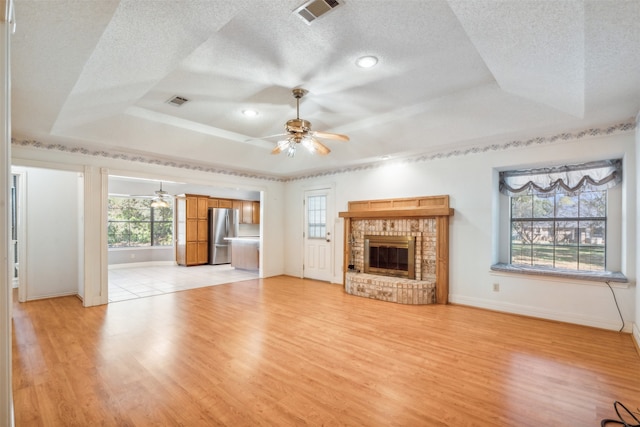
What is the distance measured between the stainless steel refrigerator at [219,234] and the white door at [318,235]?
3.48 meters

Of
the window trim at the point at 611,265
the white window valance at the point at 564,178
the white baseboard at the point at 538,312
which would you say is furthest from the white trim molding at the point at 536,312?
the white window valance at the point at 564,178

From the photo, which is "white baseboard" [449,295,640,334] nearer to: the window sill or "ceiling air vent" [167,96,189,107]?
the window sill

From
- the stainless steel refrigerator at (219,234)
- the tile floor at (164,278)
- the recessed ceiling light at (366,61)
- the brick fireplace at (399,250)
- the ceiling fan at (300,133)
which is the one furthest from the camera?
the stainless steel refrigerator at (219,234)

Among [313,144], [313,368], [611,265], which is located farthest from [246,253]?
[611,265]

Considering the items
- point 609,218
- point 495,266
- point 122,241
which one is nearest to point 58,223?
point 122,241

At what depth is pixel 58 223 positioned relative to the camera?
5.31 metres

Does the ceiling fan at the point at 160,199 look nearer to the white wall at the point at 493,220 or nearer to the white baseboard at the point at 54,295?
the white baseboard at the point at 54,295

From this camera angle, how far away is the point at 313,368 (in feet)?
8.91

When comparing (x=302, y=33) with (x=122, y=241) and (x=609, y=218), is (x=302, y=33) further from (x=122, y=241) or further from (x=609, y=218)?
(x=122, y=241)

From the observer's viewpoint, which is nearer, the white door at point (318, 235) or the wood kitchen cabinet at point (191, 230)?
the white door at point (318, 235)

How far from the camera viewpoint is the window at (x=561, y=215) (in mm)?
4117

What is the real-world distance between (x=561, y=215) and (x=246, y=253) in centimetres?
667

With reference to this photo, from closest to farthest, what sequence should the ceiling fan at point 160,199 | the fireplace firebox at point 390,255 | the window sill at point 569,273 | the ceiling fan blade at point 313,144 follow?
the ceiling fan blade at point 313,144, the window sill at point 569,273, the fireplace firebox at point 390,255, the ceiling fan at point 160,199

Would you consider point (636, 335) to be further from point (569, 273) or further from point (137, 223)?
point (137, 223)
